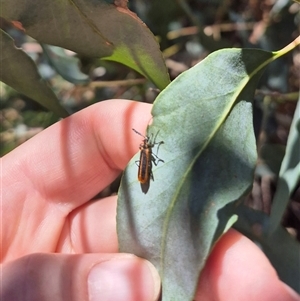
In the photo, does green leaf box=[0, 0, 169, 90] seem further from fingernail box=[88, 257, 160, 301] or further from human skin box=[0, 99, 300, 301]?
fingernail box=[88, 257, 160, 301]

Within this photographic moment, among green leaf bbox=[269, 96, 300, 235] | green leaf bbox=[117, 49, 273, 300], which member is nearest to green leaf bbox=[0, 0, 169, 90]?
green leaf bbox=[117, 49, 273, 300]

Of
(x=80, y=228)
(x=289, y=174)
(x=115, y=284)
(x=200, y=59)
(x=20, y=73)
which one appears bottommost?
(x=80, y=228)

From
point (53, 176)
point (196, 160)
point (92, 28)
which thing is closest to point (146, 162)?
point (196, 160)

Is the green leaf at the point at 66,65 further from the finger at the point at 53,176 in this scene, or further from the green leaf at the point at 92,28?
the green leaf at the point at 92,28

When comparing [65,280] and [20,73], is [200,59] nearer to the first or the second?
[20,73]

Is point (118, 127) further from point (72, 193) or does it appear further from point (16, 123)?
point (16, 123)

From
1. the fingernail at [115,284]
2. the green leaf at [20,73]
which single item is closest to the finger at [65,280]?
the fingernail at [115,284]

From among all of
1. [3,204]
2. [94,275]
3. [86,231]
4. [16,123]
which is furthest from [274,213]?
[16,123]
